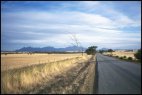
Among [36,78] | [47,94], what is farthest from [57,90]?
[36,78]

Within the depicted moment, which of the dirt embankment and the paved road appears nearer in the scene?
the paved road

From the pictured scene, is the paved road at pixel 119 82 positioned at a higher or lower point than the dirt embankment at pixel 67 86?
higher

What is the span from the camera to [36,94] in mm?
12703

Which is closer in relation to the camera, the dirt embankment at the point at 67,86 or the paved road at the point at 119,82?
the paved road at the point at 119,82

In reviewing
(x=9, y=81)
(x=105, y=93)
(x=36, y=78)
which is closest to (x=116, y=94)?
(x=105, y=93)

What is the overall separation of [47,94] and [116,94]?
10.8ft

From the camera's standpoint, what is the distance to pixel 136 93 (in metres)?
12.1

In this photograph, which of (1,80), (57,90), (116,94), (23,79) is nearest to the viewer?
(116,94)

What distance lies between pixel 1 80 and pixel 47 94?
394 cm

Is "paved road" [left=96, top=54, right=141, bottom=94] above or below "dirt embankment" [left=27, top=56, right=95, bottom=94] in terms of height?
above

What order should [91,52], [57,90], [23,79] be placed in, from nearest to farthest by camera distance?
1. [57,90]
2. [23,79]
3. [91,52]

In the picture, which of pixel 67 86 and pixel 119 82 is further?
pixel 119 82

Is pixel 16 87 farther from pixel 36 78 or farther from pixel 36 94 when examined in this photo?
pixel 36 78

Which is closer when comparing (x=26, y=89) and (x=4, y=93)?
(x=4, y=93)
